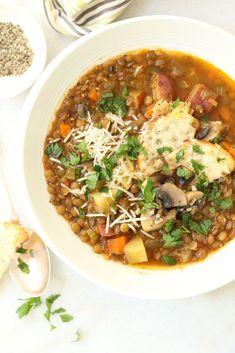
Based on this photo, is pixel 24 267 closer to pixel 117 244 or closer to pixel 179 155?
pixel 117 244

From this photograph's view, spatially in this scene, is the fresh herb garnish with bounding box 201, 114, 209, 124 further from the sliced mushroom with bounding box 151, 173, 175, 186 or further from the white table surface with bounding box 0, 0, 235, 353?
the white table surface with bounding box 0, 0, 235, 353

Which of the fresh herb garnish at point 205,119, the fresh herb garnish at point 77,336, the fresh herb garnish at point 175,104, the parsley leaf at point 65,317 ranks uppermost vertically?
the fresh herb garnish at point 175,104

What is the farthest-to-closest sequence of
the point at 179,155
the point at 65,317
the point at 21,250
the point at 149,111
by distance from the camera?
1. the point at 65,317
2. the point at 21,250
3. the point at 149,111
4. the point at 179,155

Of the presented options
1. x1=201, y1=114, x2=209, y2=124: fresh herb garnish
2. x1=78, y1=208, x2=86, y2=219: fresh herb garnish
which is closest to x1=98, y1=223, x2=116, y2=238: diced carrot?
x1=78, y1=208, x2=86, y2=219: fresh herb garnish

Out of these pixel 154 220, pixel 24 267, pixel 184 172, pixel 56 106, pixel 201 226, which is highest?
pixel 56 106

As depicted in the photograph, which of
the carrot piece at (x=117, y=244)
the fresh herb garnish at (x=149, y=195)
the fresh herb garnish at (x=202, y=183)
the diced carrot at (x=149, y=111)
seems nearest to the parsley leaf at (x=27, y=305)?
the carrot piece at (x=117, y=244)

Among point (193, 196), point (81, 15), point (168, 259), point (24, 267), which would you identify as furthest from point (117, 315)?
point (81, 15)

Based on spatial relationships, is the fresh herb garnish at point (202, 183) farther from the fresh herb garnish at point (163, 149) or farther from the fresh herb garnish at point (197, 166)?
the fresh herb garnish at point (163, 149)
